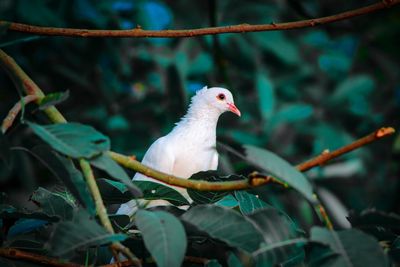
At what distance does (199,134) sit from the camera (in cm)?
364

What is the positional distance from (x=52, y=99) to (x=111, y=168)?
23cm

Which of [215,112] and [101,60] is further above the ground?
[101,60]

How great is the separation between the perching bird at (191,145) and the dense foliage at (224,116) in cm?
19

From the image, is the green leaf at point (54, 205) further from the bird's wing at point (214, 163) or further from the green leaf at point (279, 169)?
the bird's wing at point (214, 163)

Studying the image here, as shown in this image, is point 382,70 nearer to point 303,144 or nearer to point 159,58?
point 303,144

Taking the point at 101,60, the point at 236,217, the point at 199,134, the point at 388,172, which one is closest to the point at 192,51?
the point at 101,60

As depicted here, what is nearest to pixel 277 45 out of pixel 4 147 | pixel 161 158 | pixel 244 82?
pixel 244 82

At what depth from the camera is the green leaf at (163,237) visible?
1.43 m

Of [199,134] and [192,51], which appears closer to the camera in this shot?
[199,134]

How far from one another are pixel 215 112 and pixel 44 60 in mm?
2481

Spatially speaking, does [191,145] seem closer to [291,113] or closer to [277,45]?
[291,113]

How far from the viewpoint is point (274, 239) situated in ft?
5.13

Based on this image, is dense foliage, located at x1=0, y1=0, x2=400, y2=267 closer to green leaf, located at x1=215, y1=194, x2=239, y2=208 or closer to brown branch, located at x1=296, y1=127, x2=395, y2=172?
green leaf, located at x1=215, y1=194, x2=239, y2=208

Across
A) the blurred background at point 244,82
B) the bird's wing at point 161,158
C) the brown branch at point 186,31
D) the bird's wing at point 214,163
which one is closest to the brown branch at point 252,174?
the brown branch at point 186,31
